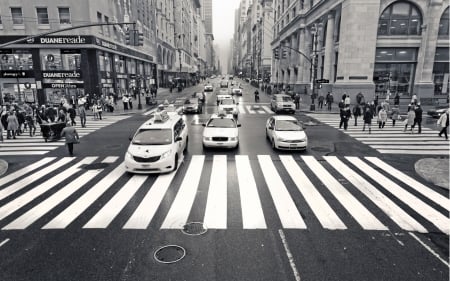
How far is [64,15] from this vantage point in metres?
33.6

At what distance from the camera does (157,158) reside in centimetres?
1030

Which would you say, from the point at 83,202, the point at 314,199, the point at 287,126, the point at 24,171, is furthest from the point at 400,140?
the point at 24,171

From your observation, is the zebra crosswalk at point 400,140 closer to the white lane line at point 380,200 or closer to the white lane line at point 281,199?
the white lane line at point 380,200

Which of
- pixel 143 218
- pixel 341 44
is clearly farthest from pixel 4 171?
pixel 341 44

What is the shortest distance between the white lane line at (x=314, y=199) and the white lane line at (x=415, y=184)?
3322 mm

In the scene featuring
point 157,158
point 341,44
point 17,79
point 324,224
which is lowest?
point 324,224

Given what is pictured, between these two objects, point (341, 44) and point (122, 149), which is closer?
point (122, 149)

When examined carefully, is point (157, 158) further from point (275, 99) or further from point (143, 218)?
point (275, 99)

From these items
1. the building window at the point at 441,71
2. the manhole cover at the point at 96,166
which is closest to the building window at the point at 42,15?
the manhole cover at the point at 96,166

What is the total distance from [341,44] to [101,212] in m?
35.6

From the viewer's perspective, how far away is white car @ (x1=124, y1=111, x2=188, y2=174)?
10305 mm

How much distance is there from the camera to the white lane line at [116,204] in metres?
7.21

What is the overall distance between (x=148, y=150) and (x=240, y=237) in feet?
17.4

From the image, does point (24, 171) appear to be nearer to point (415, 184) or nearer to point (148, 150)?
point (148, 150)
